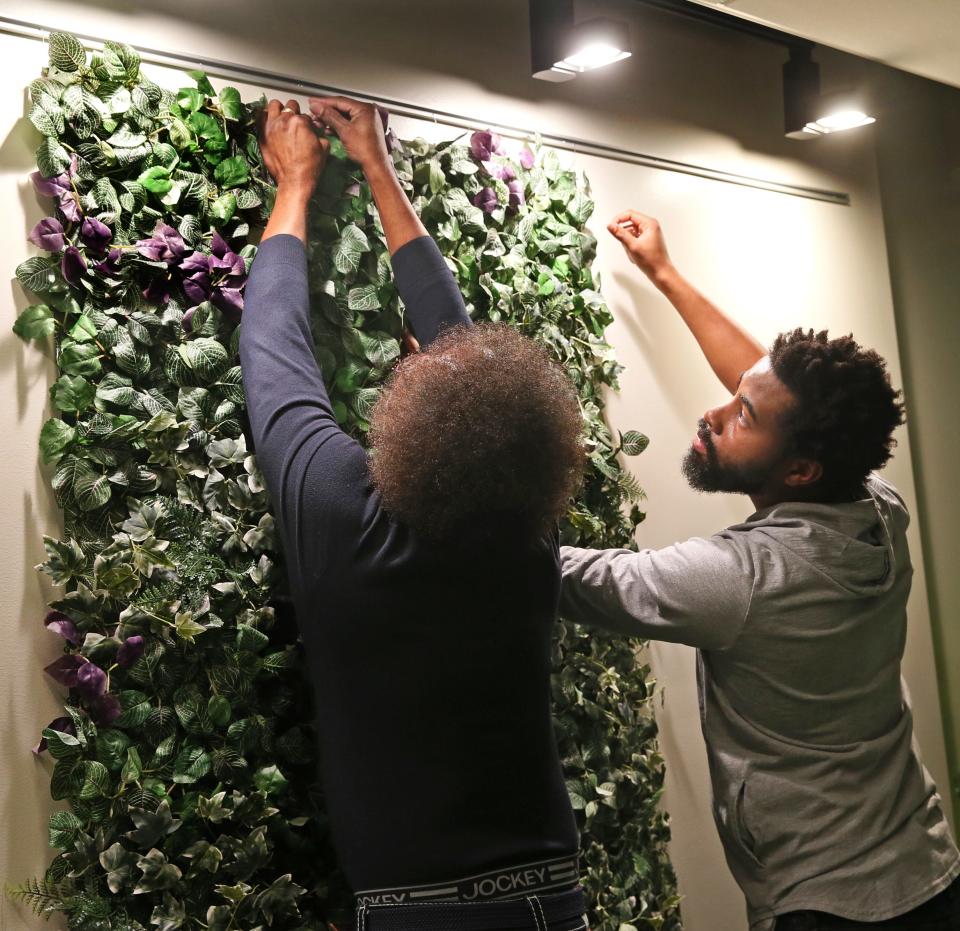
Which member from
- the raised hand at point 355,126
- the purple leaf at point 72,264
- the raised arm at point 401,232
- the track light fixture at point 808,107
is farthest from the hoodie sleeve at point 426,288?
the track light fixture at point 808,107

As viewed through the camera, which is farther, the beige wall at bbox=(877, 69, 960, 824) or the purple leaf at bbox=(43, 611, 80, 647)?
the beige wall at bbox=(877, 69, 960, 824)

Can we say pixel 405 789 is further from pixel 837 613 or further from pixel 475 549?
pixel 837 613

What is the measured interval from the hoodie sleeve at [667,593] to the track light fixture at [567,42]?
98cm

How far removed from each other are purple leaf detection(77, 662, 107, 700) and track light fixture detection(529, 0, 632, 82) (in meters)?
1.44

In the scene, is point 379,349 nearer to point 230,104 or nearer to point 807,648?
point 230,104

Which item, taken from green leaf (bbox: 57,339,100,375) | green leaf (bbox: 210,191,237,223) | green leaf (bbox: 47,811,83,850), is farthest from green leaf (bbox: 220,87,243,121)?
green leaf (bbox: 47,811,83,850)

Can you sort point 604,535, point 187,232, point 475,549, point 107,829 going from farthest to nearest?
point 604,535
point 187,232
point 107,829
point 475,549

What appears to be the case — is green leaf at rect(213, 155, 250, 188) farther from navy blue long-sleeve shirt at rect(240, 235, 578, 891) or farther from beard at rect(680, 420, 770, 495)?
beard at rect(680, 420, 770, 495)

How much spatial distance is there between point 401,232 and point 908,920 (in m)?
1.44

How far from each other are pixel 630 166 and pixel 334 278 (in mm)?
910

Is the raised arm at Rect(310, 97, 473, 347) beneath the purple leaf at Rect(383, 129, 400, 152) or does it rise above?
beneath

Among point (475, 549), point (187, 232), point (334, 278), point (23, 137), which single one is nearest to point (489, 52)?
point (334, 278)

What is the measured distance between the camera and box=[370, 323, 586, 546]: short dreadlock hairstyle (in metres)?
1.47

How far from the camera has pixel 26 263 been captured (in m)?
1.62
